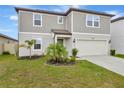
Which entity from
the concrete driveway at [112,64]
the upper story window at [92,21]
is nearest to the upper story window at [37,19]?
the upper story window at [92,21]

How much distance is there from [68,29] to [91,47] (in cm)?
360

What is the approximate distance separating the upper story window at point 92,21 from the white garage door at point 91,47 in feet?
6.55

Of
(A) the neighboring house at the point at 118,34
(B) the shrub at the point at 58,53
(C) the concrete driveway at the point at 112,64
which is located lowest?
(C) the concrete driveway at the point at 112,64

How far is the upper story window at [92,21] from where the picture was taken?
16.5 meters

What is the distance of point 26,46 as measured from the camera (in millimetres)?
Answer: 15625

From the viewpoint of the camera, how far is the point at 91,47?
16.8 metres

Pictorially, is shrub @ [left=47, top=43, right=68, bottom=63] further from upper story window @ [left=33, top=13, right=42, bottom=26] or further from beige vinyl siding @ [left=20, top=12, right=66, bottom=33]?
upper story window @ [left=33, top=13, right=42, bottom=26]

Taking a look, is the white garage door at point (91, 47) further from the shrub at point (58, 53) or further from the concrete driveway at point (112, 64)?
the shrub at point (58, 53)

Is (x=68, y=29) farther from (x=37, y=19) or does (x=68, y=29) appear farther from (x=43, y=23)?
(x=37, y=19)

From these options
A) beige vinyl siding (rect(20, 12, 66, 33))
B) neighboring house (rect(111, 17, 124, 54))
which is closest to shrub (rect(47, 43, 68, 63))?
beige vinyl siding (rect(20, 12, 66, 33))

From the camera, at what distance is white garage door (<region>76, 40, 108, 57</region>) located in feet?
53.4

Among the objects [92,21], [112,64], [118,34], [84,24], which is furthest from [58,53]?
[118,34]

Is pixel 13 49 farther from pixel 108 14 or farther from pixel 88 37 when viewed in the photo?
pixel 108 14
